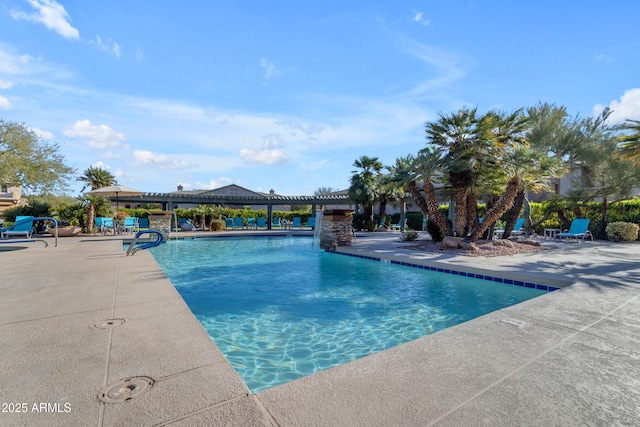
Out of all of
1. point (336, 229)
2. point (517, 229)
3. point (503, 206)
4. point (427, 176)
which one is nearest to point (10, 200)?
point (336, 229)

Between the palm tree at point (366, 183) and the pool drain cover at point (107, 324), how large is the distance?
21.0 m

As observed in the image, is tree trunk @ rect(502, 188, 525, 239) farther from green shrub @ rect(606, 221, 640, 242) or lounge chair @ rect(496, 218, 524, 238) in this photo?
green shrub @ rect(606, 221, 640, 242)

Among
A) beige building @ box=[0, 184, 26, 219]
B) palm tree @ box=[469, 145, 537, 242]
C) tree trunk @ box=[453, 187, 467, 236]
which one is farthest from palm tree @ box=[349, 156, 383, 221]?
beige building @ box=[0, 184, 26, 219]

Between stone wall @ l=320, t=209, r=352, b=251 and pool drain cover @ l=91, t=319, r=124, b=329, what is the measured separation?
9.45 metres

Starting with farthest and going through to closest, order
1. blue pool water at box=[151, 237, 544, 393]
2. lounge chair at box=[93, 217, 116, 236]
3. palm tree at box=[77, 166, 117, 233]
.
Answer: palm tree at box=[77, 166, 117, 233]
lounge chair at box=[93, 217, 116, 236]
blue pool water at box=[151, 237, 544, 393]

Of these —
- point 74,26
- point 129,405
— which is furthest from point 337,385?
point 74,26

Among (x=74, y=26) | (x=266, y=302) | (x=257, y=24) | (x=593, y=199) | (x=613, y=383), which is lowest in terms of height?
(x=266, y=302)

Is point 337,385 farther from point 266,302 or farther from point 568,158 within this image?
point 568,158

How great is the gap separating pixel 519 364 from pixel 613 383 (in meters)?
0.57

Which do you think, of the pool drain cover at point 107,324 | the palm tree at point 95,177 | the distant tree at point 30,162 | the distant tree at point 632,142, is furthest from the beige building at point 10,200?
the distant tree at point 632,142

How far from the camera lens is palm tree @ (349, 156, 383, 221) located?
2375cm

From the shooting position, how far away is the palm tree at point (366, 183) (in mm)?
23750

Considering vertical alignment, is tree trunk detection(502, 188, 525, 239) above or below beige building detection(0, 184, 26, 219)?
below

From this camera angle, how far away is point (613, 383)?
2.27 meters
